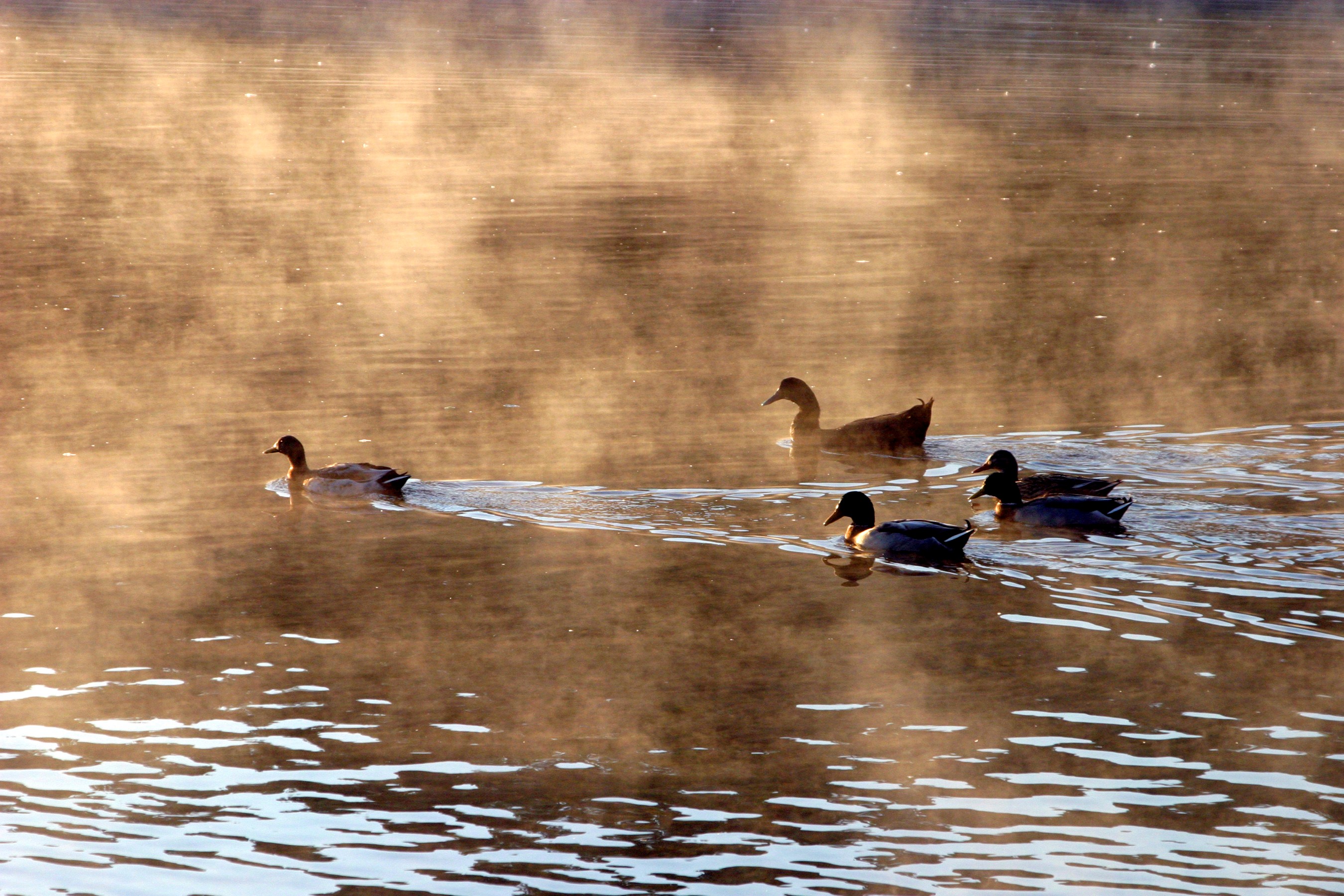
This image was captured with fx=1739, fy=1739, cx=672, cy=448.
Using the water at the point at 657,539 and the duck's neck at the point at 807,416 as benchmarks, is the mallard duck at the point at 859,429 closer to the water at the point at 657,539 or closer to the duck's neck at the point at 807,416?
the duck's neck at the point at 807,416

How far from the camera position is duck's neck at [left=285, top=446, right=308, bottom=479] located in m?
14.0

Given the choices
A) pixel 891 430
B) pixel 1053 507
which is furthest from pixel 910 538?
pixel 891 430

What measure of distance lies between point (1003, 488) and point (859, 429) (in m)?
2.32

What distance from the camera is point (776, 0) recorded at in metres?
101

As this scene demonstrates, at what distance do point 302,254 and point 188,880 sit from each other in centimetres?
1883

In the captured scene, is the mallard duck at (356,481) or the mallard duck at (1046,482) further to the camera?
the mallard duck at (356,481)

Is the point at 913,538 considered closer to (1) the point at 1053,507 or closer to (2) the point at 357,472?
(1) the point at 1053,507

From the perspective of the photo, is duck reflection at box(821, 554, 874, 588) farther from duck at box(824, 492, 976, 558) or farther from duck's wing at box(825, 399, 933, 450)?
duck's wing at box(825, 399, 933, 450)

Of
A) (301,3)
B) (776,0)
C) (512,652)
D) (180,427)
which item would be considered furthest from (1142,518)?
(776,0)

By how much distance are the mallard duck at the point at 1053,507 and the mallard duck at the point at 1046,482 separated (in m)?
0.08

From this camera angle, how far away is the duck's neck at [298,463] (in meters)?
14.0

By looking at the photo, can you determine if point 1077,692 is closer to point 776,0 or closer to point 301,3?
point 301,3

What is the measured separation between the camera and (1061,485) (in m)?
13.3

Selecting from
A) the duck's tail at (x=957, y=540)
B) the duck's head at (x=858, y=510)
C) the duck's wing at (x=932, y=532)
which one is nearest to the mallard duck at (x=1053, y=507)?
the duck's wing at (x=932, y=532)
